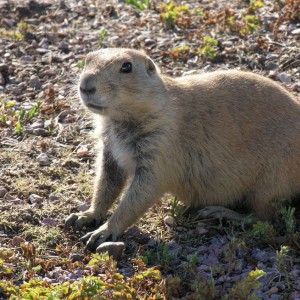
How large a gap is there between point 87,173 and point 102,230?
1195 mm

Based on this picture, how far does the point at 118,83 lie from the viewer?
234 inches

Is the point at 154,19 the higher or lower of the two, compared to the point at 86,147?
higher

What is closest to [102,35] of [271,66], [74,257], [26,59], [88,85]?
[26,59]

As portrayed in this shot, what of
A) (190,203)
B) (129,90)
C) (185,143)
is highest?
(129,90)

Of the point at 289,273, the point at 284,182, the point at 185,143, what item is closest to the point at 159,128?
the point at 185,143

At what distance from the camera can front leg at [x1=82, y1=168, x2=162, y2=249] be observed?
5.92 meters

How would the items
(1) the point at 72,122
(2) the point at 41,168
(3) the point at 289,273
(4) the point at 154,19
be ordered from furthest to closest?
(4) the point at 154,19 < (1) the point at 72,122 < (2) the point at 41,168 < (3) the point at 289,273

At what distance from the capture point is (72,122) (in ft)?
26.1

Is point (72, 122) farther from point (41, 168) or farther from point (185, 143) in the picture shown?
point (185, 143)

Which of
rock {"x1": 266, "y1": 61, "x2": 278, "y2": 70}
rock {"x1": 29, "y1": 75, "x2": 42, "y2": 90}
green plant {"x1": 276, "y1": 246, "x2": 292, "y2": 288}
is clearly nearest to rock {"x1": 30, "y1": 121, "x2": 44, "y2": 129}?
rock {"x1": 29, "y1": 75, "x2": 42, "y2": 90}

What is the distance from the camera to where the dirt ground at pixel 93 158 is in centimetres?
523

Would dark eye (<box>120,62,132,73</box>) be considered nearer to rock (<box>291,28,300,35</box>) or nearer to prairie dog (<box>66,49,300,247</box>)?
prairie dog (<box>66,49,300,247</box>)

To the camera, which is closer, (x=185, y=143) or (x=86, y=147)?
(x=185, y=143)

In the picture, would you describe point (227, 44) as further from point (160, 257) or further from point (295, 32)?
point (160, 257)
